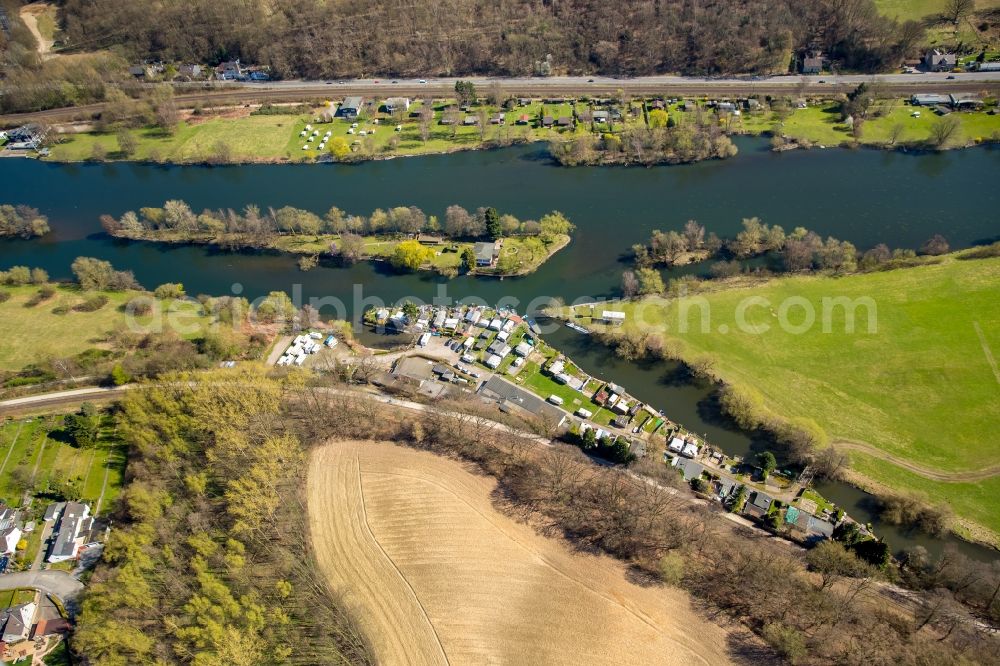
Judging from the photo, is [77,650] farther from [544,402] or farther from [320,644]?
[544,402]

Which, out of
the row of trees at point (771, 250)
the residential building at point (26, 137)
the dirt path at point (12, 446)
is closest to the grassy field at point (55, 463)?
the dirt path at point (12, 446)

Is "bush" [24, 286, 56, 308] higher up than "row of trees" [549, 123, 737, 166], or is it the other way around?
"row of trees" [549, 123, 737, 166]

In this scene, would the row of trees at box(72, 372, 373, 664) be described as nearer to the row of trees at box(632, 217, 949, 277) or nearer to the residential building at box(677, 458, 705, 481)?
the residential building at box(677, 458, 705, 481)

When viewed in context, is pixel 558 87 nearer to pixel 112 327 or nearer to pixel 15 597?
pixel 112 327

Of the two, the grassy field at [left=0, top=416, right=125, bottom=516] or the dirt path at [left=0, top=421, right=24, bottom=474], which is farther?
the dirt path at [left=0, top=421, right=24, bottom=474]

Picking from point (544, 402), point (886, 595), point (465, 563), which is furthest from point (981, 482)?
point (465, 563)

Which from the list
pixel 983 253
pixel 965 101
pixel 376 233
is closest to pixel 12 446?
pixel 376 233

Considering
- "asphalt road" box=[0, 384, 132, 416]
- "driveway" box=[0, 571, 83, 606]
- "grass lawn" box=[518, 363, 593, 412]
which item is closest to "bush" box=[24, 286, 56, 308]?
"asphalt road" box=[0, 384, 132, 416]
